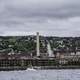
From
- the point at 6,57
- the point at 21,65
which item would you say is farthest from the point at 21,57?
the point at 21,65

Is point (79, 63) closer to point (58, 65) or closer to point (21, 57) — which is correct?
point (58, 65)

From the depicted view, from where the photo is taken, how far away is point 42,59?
187 m

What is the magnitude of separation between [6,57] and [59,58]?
1897 cm

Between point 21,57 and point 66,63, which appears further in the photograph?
point 21,57

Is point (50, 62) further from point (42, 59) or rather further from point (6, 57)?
point (6, 57)

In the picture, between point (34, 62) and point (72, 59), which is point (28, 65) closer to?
point (34, 62)

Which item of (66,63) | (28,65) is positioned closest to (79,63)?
(66,63)

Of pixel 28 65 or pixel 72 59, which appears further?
pixel 72 59

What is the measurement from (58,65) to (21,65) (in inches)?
483

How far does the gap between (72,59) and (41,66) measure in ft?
57.7

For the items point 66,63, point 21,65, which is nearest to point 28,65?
point 21,65

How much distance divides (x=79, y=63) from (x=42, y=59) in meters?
13.1

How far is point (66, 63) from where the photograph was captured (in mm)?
183375

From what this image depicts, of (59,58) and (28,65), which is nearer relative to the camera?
(28,65)
